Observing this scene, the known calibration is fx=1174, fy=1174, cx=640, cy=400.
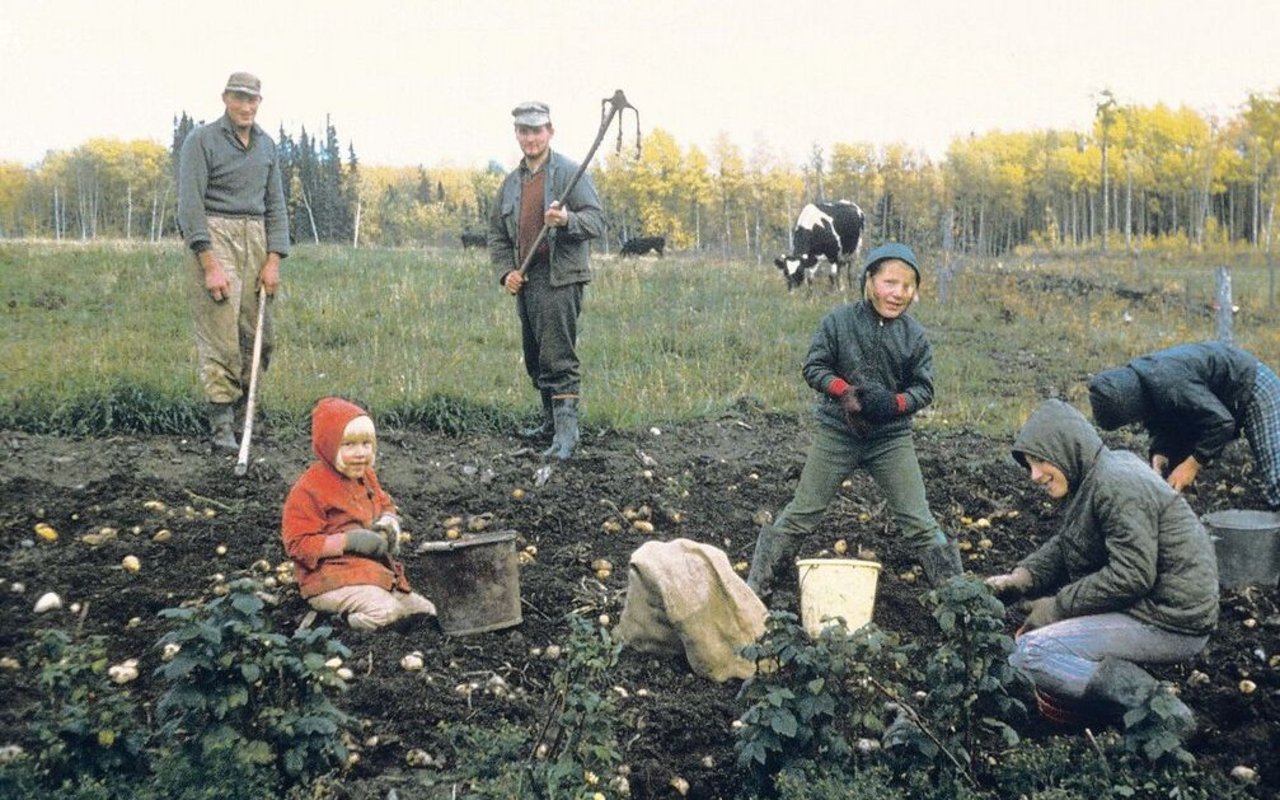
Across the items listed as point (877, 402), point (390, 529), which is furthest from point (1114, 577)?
point (390, 529)

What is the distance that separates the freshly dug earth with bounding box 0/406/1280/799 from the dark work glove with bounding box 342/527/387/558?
295mm

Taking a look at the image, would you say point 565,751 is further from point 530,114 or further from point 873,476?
point 530,114

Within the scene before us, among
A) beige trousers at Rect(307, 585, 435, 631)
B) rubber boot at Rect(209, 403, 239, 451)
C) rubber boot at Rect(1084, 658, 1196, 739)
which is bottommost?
rubber boot at Rect(1084, 658, 1196, 739)

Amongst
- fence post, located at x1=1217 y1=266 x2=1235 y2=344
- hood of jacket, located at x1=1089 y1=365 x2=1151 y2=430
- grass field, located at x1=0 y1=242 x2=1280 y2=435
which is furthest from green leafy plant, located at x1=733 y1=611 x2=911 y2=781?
fence post, located at x1=1217 y1=266 x2=1235 y2=344

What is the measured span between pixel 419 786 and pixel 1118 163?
199 feet

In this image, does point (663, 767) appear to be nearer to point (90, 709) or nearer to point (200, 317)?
point (90, 709)

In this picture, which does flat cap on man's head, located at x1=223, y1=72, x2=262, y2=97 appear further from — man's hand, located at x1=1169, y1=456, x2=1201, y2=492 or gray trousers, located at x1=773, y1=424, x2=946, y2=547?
man's hand, located at x1=1169, y1=456, x2=1201, y2=492

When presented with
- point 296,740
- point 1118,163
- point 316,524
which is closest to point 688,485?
point 316,524

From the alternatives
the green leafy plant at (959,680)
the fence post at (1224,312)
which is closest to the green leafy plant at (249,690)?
the green leafy plant at (959,680)

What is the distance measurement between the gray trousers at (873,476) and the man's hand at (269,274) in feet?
11.3

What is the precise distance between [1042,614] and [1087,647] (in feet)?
0.96

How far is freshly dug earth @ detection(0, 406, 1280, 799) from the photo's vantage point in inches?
138

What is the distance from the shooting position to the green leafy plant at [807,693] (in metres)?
2.91

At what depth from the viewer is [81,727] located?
2.66 m
